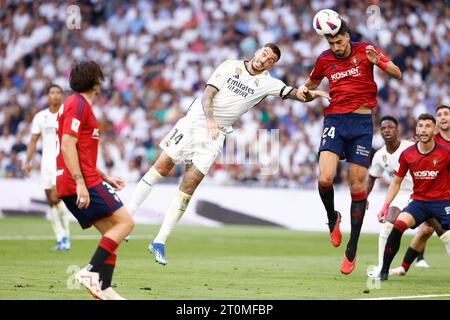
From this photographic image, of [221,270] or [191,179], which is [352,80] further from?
[221,270]

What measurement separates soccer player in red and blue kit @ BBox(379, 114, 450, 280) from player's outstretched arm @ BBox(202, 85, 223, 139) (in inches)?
110

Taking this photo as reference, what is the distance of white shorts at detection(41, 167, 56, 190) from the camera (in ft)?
62.8

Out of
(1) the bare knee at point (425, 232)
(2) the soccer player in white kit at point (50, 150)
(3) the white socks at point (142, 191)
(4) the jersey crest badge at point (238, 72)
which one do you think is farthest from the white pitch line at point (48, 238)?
(1) the bare knee at point (425, 232)

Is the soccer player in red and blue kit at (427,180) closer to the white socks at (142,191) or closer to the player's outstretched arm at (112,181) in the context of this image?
the white socks at (142,191)

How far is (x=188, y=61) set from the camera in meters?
32.0

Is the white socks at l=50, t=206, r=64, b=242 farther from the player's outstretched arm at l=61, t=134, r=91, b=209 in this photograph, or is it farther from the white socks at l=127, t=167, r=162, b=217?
the player's outstretched arm at l=61, t=134, r=91, b=209

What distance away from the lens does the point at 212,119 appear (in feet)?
45.7

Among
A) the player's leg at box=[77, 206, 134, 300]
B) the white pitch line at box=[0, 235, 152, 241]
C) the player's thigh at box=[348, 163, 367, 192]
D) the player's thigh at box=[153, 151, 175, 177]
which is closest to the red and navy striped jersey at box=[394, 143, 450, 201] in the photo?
the player's thigh at box=[348, 163, 367, 192]

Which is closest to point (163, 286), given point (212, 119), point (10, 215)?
point (212, 119)

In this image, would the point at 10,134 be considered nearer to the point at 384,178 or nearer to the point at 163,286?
the point at 384,178

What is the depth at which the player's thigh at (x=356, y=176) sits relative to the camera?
13.5 meters

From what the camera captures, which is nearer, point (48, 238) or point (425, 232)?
point (425, 232)

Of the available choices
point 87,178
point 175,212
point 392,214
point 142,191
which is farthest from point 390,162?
point 87,178

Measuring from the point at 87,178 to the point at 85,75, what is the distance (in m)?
1.10
